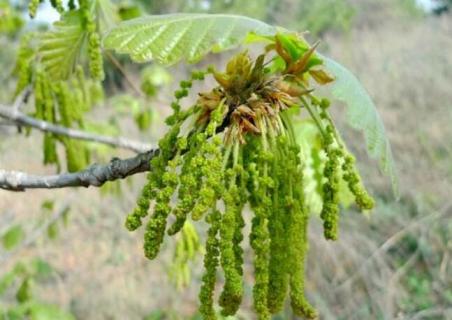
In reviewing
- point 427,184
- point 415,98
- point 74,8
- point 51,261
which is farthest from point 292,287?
point 415,98

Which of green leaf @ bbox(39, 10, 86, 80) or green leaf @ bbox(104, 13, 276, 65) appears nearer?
green leaf @ bbox(104, 13, 276, 65)

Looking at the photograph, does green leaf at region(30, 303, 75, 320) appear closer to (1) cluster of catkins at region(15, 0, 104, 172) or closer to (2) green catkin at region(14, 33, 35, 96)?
(1) cluster of catkins at region(15, 0, 104, 172)

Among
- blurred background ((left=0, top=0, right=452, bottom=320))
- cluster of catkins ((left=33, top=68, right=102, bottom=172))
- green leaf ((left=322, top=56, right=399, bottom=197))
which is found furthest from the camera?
blurred background ((left=0, top=0, right=452, bottom=320))

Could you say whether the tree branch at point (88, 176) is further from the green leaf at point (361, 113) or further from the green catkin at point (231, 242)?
the green leaf at point (361, 113)

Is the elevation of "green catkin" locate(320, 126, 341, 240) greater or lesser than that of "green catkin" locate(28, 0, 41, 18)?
lesser

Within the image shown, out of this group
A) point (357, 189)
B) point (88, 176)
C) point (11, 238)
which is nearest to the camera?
point (357, 189)

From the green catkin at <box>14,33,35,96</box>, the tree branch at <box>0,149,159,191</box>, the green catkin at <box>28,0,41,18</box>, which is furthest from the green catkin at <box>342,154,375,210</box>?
the green catkin at <box>14,33,35,96</box>

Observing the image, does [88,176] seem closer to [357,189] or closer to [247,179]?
[247,179]

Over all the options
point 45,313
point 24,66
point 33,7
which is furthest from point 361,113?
point 45,313
